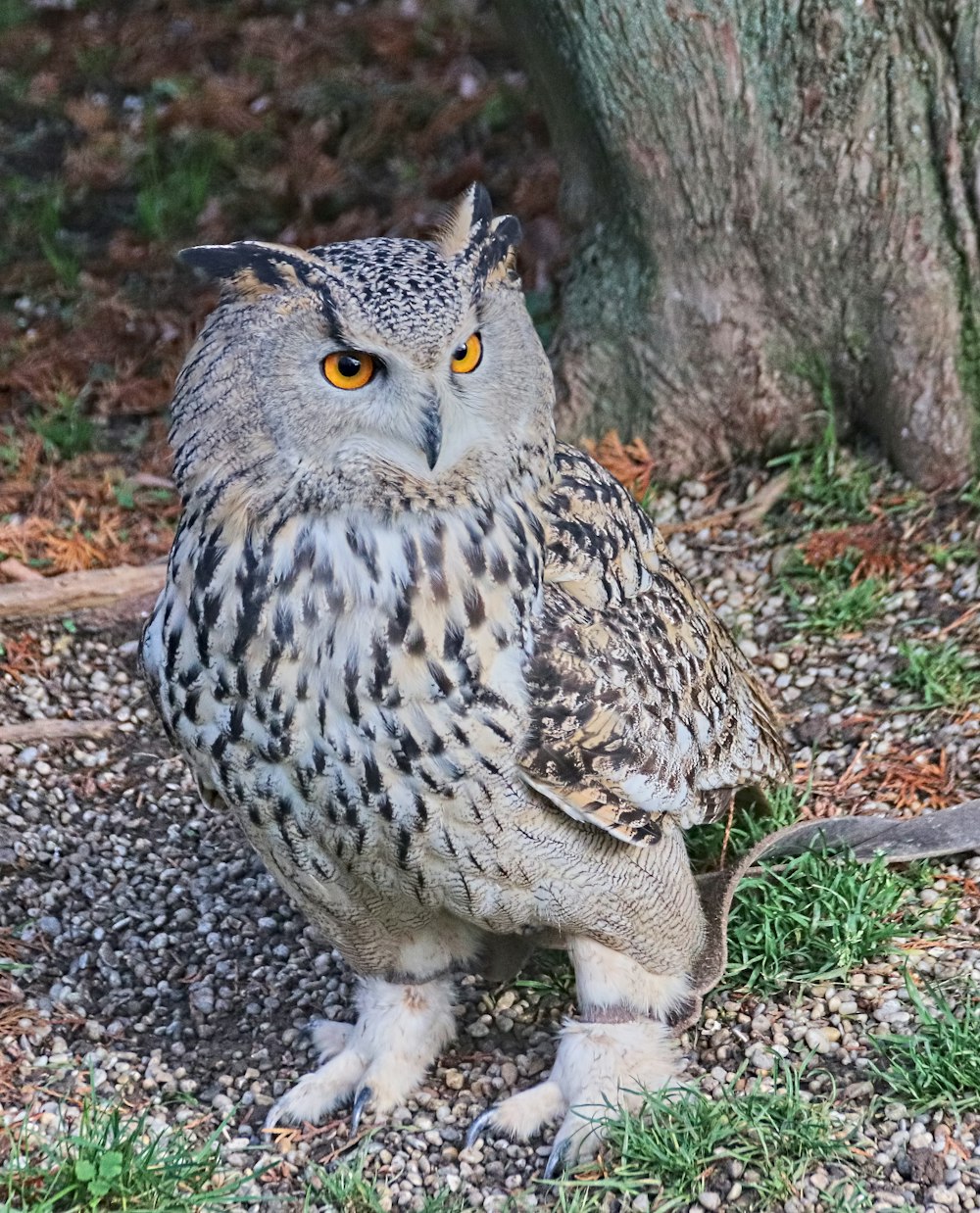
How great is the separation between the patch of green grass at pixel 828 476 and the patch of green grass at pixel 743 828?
1090mm

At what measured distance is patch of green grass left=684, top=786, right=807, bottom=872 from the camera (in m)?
3.42

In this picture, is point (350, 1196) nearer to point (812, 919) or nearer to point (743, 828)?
point (812, 919)

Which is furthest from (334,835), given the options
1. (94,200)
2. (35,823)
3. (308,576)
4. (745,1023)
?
(94,200)

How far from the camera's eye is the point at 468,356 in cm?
234

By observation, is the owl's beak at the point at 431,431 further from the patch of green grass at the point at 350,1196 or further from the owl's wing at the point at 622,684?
the patch of green grass at the point at 350,1196

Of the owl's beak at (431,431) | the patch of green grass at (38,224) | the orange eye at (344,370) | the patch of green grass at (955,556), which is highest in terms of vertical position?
the orange eye at (344,370)

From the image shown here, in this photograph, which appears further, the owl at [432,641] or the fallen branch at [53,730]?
the fallen branch at [53,730]

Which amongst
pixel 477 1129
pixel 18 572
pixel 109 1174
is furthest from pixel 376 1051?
pixel 18 572

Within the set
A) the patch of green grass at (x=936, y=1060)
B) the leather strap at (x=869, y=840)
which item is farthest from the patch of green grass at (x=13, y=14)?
the patch of green grass at (x=936, y=1060)

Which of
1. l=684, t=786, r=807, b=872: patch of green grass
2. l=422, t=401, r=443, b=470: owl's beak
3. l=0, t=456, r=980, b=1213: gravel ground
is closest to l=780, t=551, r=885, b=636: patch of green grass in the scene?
l=0, t=456, r=980, b=1213: gravel ground

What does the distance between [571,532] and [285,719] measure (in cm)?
63

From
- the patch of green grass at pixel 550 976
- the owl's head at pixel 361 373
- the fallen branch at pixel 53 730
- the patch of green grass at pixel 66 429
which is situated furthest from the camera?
the patch of green grass at pixel 66 429

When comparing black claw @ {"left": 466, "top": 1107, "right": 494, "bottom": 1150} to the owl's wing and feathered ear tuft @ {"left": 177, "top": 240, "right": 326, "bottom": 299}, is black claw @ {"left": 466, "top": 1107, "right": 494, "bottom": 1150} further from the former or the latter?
feathered ear tuft @ {"left": 177, "top": 240, "right": 326, "bottom": 299}

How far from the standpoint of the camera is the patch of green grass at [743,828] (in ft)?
11.2
